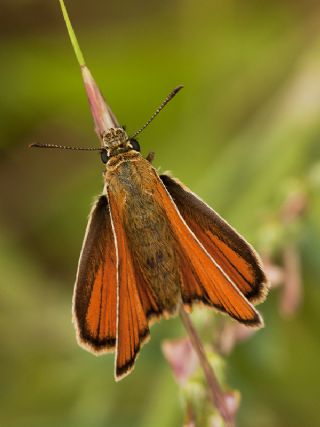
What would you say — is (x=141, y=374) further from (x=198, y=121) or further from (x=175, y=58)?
(x=175, y=58)

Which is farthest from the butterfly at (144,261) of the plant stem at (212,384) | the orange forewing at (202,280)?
the plant stem at (212,384)

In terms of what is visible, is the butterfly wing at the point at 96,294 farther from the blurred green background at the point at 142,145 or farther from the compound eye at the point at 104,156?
the blurred green background at the point at 142,145

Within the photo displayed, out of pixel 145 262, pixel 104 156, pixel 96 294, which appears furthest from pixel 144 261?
pixel 104 156

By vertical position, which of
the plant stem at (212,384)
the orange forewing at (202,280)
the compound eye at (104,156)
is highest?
the compound eye at (104,156)

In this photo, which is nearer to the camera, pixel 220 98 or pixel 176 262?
pixel 176 262

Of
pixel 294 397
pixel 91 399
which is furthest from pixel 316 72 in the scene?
pixel 91 399

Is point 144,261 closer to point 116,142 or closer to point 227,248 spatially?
point 227,248
